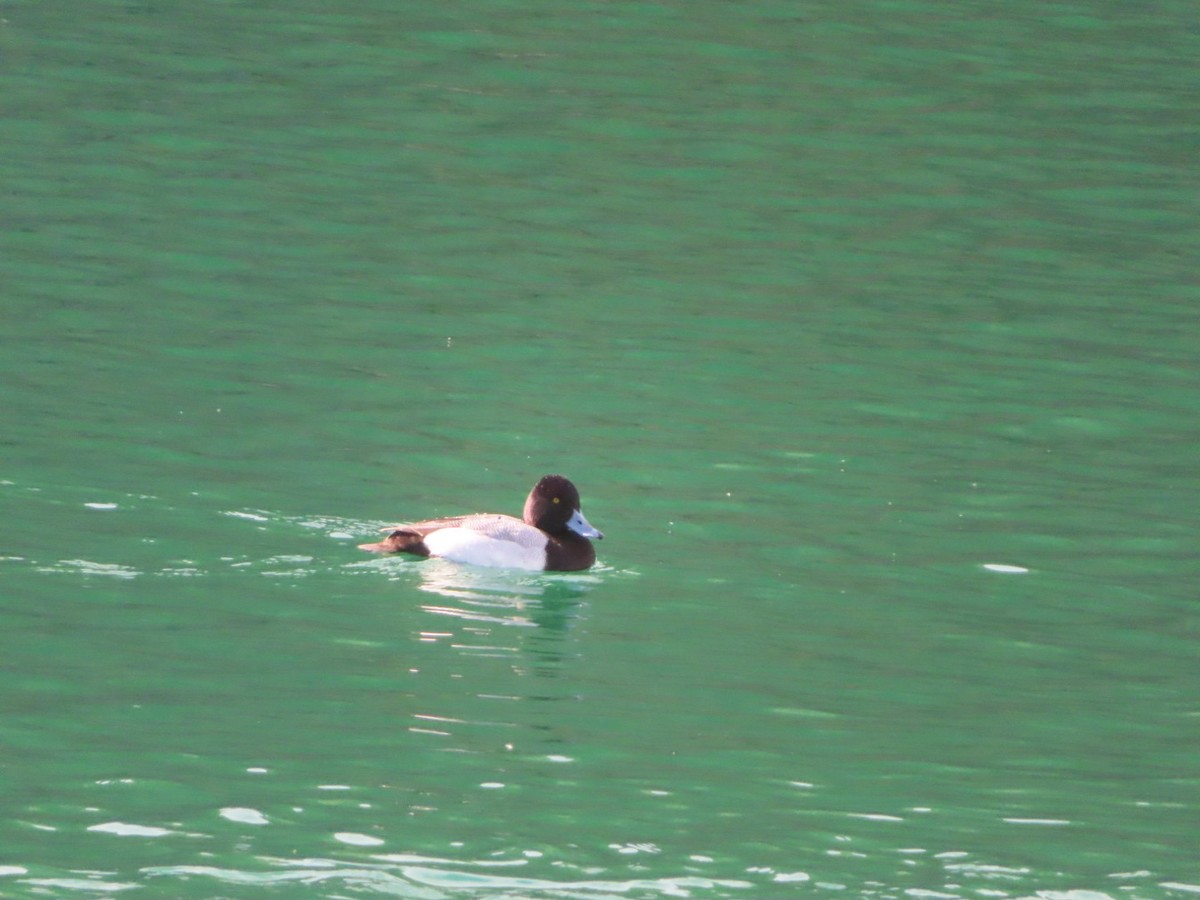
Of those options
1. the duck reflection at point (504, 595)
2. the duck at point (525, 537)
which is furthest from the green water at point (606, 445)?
the duck at point (525, 537)

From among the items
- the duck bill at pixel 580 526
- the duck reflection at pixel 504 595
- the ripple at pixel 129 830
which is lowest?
the ripple at pixel 129 830

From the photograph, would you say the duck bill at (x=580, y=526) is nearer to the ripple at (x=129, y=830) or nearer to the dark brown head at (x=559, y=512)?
the dark brown head at (x=559, y=512)

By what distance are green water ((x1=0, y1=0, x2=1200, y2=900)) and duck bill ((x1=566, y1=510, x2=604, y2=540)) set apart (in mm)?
232

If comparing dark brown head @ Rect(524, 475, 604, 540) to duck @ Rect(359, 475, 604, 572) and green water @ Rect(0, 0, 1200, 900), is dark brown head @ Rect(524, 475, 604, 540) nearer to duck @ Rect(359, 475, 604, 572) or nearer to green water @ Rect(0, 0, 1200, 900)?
duck @ Rect(359, 475, 604, 572)

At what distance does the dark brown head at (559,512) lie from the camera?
1266 cm

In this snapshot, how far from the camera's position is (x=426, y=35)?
24953 millimetres

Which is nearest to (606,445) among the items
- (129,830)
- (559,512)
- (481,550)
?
(559,512)

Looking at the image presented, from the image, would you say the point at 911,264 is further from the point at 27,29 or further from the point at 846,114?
the point at 27,29

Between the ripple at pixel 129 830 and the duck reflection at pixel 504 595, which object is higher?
the duck reflection at pixel 504 595

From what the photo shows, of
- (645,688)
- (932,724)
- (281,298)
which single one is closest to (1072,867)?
(932,724)

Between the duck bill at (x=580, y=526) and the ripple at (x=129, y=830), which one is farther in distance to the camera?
the duck bill at (x=580, y=526)

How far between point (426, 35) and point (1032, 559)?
1379 centimetres

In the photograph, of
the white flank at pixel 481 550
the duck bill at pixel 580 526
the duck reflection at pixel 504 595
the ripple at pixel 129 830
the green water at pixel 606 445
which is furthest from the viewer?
the duck bill at pixel 580 526

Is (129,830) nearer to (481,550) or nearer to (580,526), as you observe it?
(481,550)
